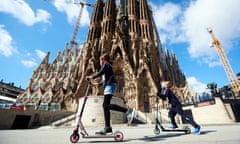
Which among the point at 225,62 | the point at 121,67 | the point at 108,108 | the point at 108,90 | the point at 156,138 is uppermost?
the point at 225,62

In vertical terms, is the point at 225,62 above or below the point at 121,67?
above

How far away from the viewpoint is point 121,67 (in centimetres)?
3309

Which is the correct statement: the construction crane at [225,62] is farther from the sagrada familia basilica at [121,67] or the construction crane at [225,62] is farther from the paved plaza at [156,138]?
the paved plaza at [156,138]

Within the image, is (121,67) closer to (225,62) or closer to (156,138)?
(156,138)

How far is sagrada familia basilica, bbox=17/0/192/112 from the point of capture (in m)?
29.3

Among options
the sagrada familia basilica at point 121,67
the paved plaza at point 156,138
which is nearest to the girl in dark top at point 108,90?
the paved plaza at point 156,138

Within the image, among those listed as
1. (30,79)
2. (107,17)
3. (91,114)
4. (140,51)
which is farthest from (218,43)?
(30,79)

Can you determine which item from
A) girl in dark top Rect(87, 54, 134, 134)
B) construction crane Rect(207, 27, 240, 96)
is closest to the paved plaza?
girl in dark top Rect(87, 54, 134, 134)

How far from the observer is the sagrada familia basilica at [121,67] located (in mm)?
29266

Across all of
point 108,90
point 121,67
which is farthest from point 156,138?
point 121,67

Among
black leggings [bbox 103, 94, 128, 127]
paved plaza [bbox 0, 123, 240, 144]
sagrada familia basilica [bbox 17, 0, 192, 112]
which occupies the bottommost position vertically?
paved plaza [bbox 0, 123, 240, 144]

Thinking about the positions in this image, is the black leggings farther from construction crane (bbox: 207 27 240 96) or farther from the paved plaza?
construction crane (bbox: 207 27 240 96)

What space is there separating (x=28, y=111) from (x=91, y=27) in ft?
103

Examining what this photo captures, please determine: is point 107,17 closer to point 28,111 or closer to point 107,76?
point 28,111
